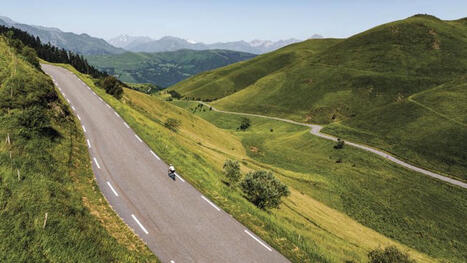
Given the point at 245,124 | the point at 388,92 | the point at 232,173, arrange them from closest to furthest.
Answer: the point at 232,173
the point at 388,92
the point at 245,124

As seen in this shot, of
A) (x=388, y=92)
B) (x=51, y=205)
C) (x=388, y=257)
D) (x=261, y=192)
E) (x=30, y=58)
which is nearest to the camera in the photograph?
(x=51, y=205)

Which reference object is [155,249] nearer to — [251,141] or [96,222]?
[96,222]

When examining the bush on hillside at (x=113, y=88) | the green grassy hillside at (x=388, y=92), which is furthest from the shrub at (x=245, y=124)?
the bush on hillside at (x=113, y=88)

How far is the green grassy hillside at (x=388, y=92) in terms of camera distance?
72.7 m

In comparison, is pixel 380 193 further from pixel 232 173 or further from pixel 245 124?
pixel 245 124

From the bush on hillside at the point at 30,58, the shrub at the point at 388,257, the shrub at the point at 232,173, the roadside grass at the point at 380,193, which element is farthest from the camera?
the bush on hillside at the point at 30,58

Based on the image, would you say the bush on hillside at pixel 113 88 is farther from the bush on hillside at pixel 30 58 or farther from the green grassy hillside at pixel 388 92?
the green grassy hillside at pixel 388 92

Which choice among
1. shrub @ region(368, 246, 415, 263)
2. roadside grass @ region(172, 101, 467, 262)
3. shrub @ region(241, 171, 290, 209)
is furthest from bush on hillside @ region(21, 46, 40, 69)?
shrub @ region(368, 246, 415, 263)

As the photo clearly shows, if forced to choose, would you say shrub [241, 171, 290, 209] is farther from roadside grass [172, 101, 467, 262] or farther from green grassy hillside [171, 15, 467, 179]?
green grassy hillside [171, 15, 467, 179]

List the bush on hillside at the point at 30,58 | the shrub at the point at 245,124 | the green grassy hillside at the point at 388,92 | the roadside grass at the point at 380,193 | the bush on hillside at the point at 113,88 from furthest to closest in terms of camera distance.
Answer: the shrub at the point at 245,124, the green grassy hillside at the point at 388,92, the bush on hillside at the point at 113,88, the bush on hillside at the point at 30,58, the roadside grass at the point at 380,193

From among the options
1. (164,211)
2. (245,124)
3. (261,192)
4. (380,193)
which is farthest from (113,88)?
(245,124)

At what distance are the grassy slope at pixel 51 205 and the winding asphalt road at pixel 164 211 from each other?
3.54ft

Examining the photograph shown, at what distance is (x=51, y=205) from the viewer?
12.8 m

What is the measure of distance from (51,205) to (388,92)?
134 m
